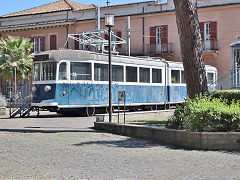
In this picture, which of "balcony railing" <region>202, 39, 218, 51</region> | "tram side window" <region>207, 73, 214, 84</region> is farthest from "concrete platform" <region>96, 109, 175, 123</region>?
"balcony railing" <region>202, 39, 218, 51</region>

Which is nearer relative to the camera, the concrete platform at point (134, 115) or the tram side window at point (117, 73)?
the concrete platform at point (134, 115)

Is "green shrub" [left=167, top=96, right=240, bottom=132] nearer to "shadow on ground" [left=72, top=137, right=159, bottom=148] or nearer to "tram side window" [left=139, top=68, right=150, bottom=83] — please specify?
"shadow on ground" [left=72, top=137, right=159, bottom=148]

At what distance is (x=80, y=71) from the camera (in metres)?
19.7

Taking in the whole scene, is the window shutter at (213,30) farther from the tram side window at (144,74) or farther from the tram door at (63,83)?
the tram door at (63,83)

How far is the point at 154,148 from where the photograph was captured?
387 inches

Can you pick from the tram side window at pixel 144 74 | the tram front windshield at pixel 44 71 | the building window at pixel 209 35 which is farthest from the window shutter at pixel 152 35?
the tram front windshield at pixel 44 71

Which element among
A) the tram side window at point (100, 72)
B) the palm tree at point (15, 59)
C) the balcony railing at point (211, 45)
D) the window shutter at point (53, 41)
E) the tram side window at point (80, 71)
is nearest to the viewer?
the tram side window at point (80, 71)

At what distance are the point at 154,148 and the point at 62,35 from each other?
2955 cm

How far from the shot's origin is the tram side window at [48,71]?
1909 cm

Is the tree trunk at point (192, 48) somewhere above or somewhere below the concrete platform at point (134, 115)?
above

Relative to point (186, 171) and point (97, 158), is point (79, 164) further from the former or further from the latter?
point (186, 171)

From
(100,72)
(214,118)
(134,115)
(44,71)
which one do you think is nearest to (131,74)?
(100,72)

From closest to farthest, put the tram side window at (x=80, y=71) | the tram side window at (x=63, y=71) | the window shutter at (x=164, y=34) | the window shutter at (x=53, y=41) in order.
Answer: the tram side window at (x=63, y=71)
the tram side window at (x=80, y=71)
the window shutter at (x=164, y=34)
the window shutter at (x=53, y=41)

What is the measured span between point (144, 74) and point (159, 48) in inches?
458
